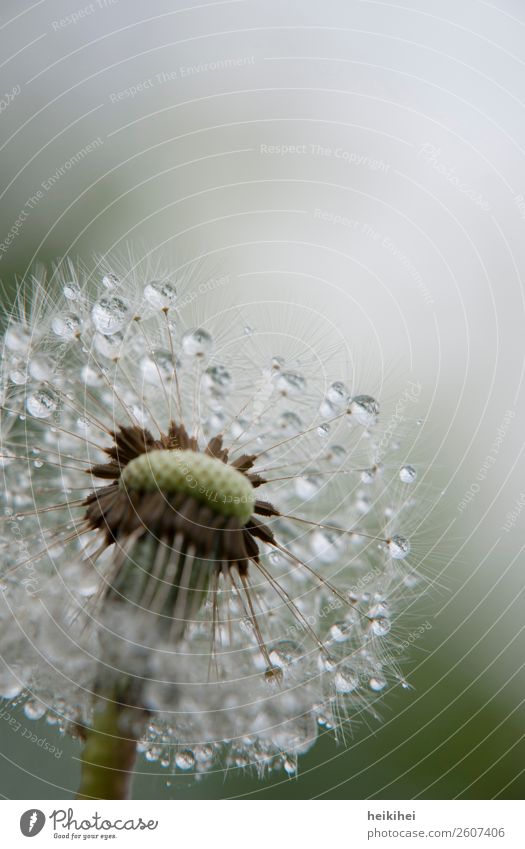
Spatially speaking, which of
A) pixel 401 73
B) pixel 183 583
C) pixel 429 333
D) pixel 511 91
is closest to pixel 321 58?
pixel 401 73

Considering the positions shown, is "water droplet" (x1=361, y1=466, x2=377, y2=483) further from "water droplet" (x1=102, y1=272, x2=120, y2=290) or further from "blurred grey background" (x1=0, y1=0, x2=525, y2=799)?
"water droplet" (x1=102, y1=272, x2=120, y2=290)

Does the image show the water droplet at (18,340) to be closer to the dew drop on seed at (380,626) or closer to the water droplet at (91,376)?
the water droplet at (91,376)

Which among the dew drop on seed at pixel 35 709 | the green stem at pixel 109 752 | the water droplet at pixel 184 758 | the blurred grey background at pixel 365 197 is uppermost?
the blurred grey background at pixel 365 197

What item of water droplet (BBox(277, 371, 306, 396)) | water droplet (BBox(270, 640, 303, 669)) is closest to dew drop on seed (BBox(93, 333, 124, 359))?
water droplet (BBox(277, 371, 306, 396))

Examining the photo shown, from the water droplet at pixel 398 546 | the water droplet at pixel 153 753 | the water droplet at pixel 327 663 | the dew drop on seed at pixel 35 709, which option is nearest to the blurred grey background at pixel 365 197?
the water droplet at pixel 398 546

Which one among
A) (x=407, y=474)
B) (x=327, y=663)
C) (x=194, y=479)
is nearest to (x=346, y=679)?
(x=327, y=663)

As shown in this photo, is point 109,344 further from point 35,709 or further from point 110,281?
point 35,709

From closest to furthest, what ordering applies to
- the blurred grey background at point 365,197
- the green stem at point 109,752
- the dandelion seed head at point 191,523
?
the green stem at point 109,752
the dandelion seed head at point 191,523
the blurred grey background at point 365,197
